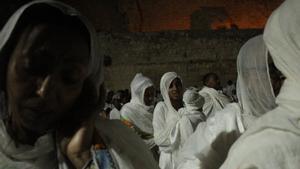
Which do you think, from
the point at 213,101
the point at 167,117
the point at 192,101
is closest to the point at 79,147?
the point at 192,101

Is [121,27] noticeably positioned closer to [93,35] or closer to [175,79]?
[175,79]

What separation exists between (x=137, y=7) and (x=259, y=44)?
32.1 metres

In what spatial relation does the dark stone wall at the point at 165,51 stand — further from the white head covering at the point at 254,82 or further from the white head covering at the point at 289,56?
the white head covering at the point at 289,56

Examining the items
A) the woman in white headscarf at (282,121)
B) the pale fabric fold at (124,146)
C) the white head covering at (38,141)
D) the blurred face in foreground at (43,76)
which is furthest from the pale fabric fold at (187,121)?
the blurred face in foreground at (43,76)

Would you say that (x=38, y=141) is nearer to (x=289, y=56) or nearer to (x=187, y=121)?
(x=289, y=56)

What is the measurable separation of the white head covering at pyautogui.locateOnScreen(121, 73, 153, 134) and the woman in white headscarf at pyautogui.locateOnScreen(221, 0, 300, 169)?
549cm

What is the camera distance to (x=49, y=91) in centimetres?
158

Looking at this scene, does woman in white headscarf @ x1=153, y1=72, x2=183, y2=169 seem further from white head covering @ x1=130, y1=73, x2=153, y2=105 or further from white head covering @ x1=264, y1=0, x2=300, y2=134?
white head covering @ x1=264, y1=0, x2=300, y2=134

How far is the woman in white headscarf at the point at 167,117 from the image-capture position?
239 inches

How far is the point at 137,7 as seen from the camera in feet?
114

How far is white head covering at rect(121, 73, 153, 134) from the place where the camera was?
766 cm

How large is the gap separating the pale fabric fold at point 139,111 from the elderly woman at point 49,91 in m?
5.55

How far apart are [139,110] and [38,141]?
6.28 metres

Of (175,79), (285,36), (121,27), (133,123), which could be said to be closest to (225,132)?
(285,36)
